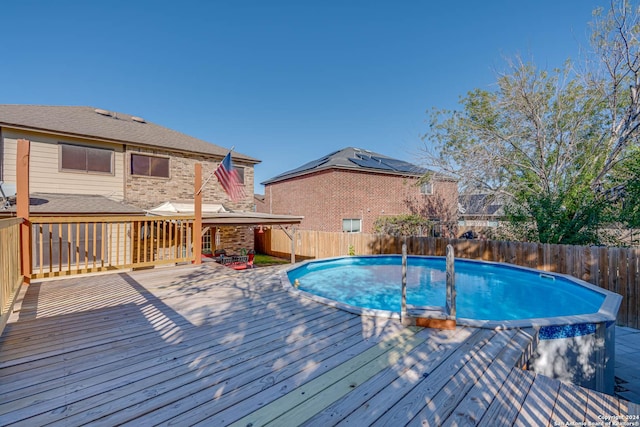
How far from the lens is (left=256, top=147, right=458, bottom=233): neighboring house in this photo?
1630cm

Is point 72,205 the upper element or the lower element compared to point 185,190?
lower

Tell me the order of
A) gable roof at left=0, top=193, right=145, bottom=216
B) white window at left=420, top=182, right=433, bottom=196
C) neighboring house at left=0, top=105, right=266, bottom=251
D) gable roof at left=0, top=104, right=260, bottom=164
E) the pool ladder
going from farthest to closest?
white window at left=420, top=182, right=433, bottom=196 < gable roof at left=0, top=104, right=260, bottom=164 < neighboring house at left=0, top=105, right=266, bottom=251 < gable roof at left=0, top=193, right=145, bottom=216 < the pool ladder

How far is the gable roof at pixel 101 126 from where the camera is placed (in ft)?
32.5

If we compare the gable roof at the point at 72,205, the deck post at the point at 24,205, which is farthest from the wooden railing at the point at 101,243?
the gable roof at the point at 72,205

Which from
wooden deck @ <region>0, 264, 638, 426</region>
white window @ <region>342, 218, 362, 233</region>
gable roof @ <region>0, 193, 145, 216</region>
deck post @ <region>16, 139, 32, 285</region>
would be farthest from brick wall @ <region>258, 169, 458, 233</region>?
deck post @ <region>16, 139, 32, 285</region>

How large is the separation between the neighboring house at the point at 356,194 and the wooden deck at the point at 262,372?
1241 centimetres

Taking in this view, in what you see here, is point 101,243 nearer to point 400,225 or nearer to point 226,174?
point 226,174

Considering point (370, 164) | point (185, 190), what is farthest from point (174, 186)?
point (370, 164)

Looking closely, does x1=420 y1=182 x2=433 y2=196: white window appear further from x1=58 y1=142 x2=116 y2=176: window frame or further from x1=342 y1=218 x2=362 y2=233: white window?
x1=58 y1=142 x2=116 y2=176: window frame

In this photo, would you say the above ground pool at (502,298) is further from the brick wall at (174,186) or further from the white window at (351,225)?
the brick wall at (174,186)

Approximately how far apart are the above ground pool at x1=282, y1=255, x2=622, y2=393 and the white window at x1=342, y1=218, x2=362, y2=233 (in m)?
5.56

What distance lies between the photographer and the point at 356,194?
55.3ft

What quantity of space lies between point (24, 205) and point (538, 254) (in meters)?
12.2

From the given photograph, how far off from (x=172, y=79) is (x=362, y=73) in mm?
11014
